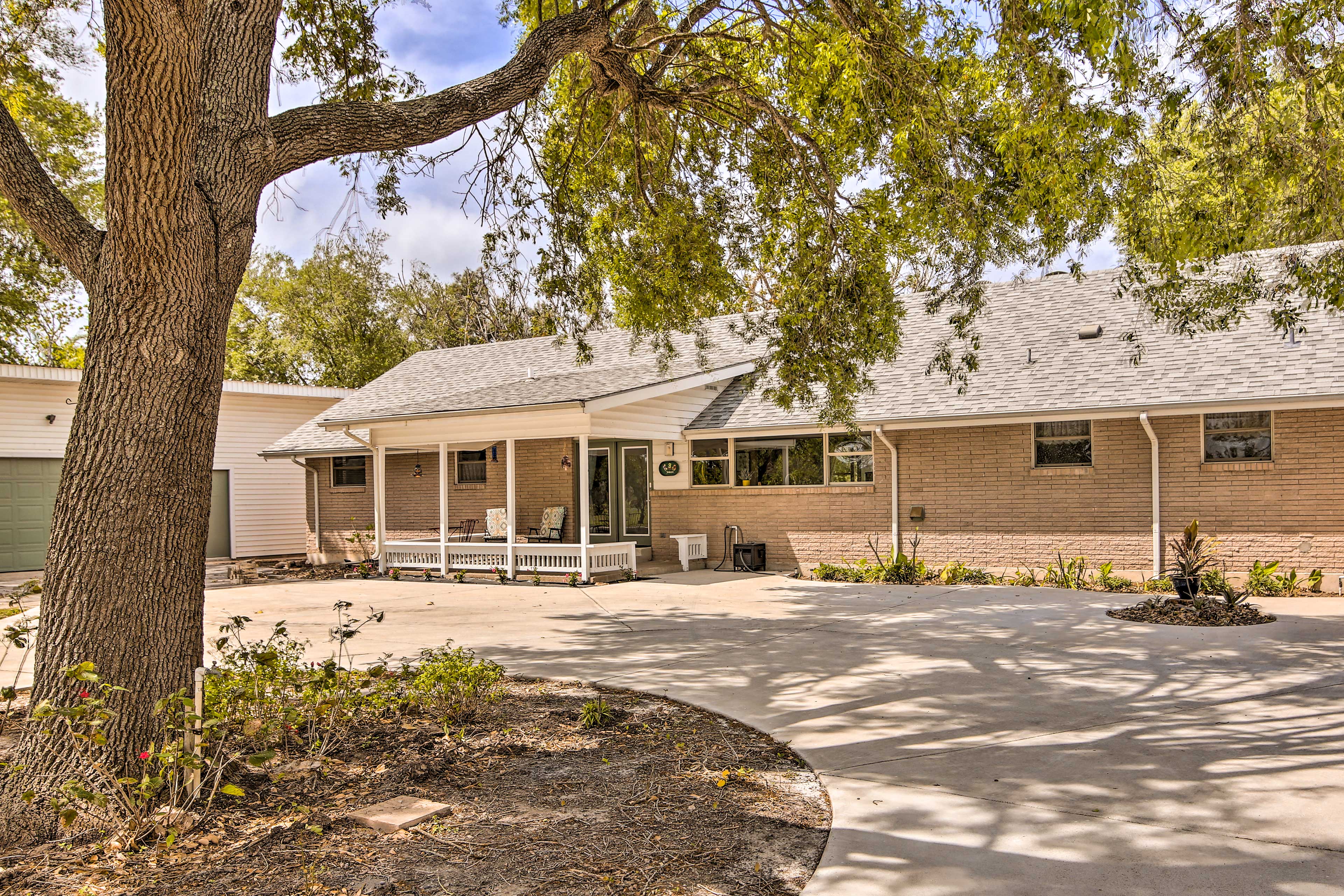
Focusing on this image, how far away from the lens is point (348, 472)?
22.3 metres

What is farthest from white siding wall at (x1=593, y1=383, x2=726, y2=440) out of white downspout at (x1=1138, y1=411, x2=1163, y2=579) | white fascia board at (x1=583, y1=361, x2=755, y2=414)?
white downspout at (x1=1138, y1=411, x2=1163, y2=579)

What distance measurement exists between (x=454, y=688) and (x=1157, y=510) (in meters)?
11.3

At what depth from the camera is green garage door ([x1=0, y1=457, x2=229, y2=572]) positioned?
63.0 feet

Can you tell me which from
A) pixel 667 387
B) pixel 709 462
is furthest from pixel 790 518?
pixel 667 387

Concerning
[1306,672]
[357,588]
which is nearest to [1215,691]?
[1306,672]

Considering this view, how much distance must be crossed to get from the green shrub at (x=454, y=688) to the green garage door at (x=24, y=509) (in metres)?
17.0

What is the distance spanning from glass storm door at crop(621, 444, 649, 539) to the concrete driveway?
17.1 feet

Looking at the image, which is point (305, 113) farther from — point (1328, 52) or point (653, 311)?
point (1328, 52)

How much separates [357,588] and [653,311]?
27.1 ft

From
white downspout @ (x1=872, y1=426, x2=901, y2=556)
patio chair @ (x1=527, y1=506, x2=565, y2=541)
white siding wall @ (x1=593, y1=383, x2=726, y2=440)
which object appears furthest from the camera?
patio chair @ (x1=527, y1=506, x2=565, y2=541)

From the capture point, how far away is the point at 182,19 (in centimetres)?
489

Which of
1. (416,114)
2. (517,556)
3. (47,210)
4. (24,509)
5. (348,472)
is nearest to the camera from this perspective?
(47,210)

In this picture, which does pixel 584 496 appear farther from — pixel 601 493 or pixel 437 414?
pixel 601 493

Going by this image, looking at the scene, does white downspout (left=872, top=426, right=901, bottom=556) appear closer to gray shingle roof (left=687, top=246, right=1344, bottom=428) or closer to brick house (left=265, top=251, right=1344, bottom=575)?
brick house (left=265, top=251, right=1344, bottom=575)
